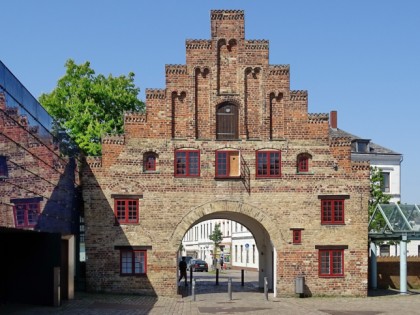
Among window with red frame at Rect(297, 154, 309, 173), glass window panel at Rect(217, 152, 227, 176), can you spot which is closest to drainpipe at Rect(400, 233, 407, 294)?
window with red frame at Rect(297, 154, 309, 173)

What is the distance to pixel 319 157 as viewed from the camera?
33.7m

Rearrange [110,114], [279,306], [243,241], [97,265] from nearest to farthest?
1. [279,306]
2. [97,265]
3. [110,114]
4. [243,241]

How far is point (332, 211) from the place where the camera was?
3353 cm

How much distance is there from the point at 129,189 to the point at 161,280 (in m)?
4.56

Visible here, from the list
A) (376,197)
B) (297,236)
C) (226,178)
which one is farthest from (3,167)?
(376,197)

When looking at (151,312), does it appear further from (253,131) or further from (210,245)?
(210,245)

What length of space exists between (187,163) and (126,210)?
3676 mm

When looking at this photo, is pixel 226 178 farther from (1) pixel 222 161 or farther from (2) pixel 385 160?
(2) pixel 385 160

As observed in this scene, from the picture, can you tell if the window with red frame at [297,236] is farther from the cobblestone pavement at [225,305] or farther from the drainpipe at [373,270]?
the drainpipe at [373,270]

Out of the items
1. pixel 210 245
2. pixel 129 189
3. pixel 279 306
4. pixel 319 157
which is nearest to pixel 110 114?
pixel 129 189

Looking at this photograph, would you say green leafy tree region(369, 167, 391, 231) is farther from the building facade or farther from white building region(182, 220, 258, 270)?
the building facade

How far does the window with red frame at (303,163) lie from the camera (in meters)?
33.8

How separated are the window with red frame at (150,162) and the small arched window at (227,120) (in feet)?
11.0

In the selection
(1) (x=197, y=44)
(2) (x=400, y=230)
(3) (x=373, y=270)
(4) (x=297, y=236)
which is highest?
(1) (x=197, y=44)
